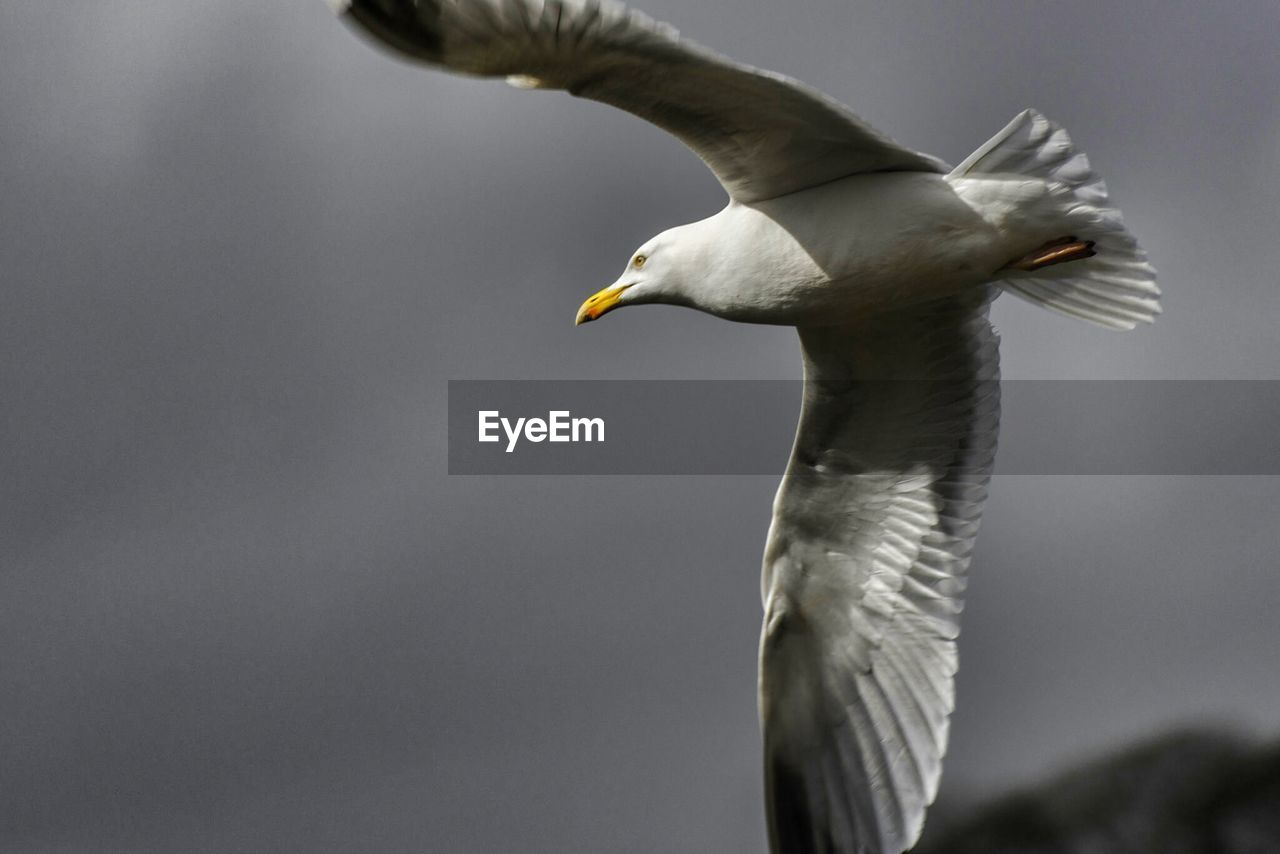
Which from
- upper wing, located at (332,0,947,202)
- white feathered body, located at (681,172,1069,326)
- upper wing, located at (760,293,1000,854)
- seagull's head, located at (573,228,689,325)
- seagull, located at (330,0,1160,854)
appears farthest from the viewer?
upper wing, located at (760,293,1000,854)

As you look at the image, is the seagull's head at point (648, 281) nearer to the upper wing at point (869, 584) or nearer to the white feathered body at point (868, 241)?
the white feathered body at point (868, 241)

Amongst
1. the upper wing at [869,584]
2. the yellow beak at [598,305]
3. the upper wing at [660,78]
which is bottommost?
the upper wing at [869,584]

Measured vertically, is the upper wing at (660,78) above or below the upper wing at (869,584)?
above

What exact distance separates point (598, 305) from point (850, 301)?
119 centimetres

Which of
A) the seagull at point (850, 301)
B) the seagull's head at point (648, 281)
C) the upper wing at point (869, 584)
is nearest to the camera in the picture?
the seagull at point (850, 301)

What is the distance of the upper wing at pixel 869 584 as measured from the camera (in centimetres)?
730

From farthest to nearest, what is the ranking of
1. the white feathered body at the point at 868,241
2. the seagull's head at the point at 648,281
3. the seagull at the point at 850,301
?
the seagull's head at the point at 648,281
the white feathered body at the point at 868,241
the seagull at the point at 850,301

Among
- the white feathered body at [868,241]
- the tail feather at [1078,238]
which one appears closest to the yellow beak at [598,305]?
the white feathered body at [868,241]

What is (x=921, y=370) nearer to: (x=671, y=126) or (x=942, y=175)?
(x=942, y=175)

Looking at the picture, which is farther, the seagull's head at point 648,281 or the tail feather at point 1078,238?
the seagull's head at point 648,281

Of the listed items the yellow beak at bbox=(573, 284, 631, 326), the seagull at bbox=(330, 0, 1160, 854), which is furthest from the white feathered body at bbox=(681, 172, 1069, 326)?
the yellow beak at bbox=(573, 284, 631, 326)

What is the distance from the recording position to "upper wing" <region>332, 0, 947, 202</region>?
509 centimetres

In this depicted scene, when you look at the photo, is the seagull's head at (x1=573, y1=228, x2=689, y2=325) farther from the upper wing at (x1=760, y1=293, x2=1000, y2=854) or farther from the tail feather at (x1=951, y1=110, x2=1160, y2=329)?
the tail feather at (x1=951, y1=110, x2=1160, y2=329)

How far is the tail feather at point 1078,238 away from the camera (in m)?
6.23
